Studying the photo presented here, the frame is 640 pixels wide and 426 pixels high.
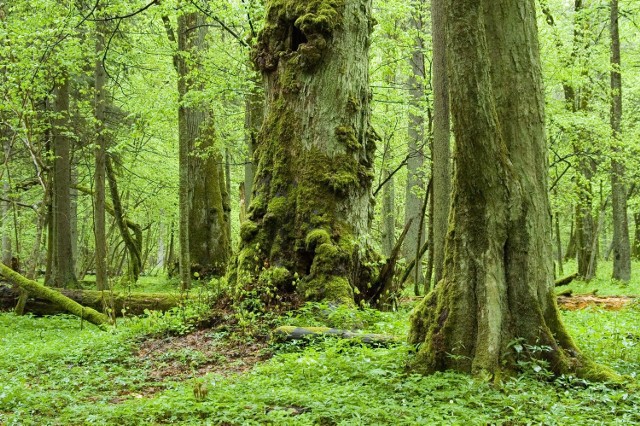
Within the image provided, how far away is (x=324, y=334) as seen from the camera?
5.99 meters

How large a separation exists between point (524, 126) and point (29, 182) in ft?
46.9

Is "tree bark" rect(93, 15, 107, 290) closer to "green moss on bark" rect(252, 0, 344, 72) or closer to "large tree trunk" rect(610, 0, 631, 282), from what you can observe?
"green moss on bark" rect(252, 0, 344, 72)

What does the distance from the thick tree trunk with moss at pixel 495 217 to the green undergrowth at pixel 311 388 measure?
290 mm

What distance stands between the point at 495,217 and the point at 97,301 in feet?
29.9

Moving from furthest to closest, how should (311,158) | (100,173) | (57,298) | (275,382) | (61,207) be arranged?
(61,207), (100,173), (57,298), (311,158), (275,382)

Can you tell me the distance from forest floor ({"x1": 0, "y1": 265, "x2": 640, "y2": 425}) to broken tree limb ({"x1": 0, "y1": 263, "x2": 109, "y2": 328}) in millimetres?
2642

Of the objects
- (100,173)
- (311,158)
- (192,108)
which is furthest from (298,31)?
(192,108)

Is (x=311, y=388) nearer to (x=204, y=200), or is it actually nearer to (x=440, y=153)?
(x=440, y=153)

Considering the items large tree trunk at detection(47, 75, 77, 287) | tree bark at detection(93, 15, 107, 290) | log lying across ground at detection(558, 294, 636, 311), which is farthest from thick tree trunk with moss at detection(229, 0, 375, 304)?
large tree trunk at detection(47, 75, 77, 287)

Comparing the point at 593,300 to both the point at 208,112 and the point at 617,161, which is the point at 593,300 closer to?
the point at 617,161

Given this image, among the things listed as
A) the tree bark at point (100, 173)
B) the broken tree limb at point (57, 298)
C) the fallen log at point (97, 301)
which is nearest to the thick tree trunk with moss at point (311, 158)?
the fallen log at point (97, 301)

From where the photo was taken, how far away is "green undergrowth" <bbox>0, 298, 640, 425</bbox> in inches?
147

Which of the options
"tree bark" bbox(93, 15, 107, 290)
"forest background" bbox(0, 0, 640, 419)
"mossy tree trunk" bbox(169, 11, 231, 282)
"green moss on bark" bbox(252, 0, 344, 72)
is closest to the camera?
"green moss on bark" bbox(252, 0, 344, 72)

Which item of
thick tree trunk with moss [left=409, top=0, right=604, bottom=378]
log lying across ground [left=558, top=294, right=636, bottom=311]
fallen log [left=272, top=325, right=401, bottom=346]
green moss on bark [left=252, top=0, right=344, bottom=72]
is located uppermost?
green moss on bark [left=252, top=0, right=344, bottom=72]
